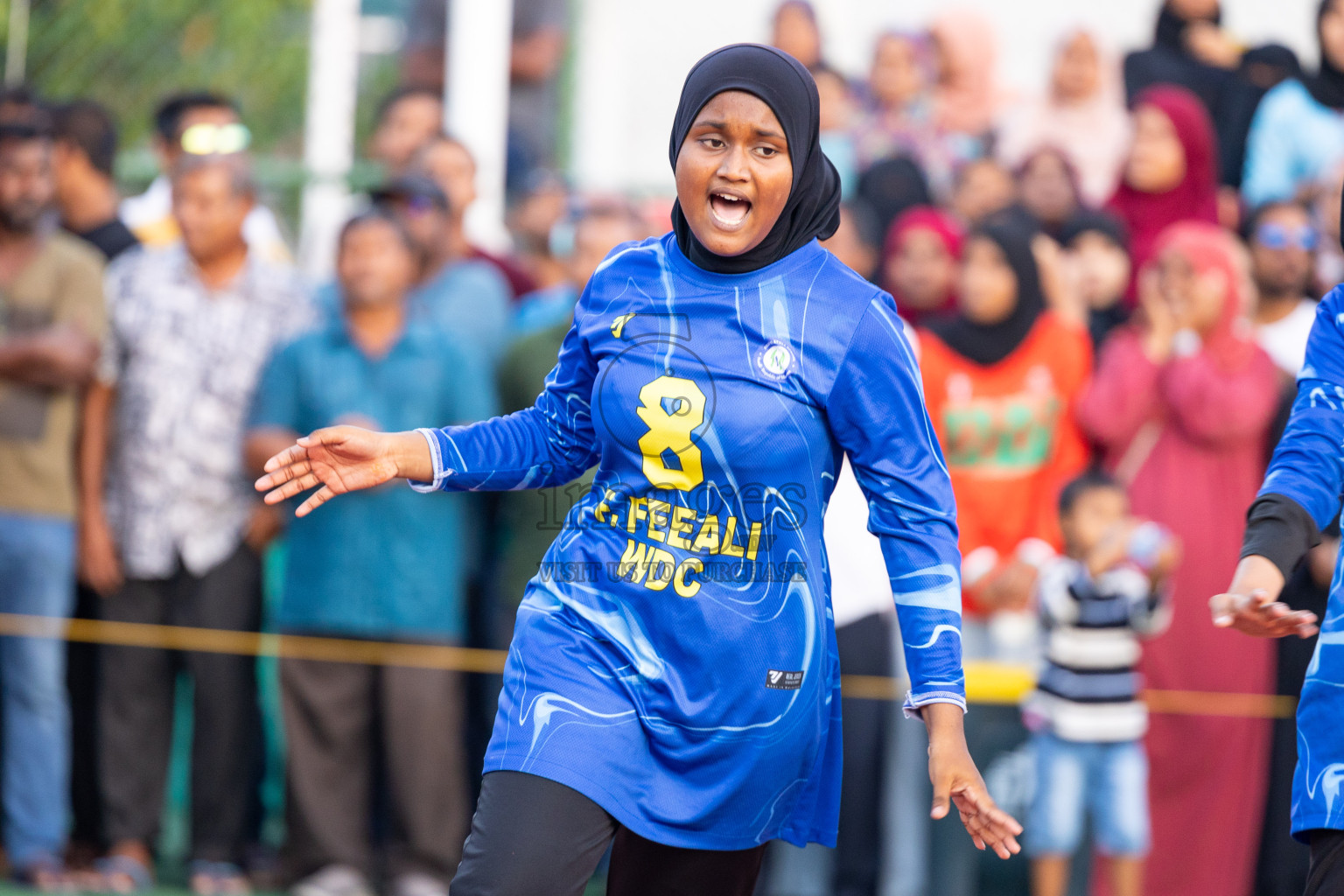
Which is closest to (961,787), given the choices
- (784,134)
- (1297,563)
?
(1297,563)

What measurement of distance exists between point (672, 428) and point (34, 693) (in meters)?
3.83

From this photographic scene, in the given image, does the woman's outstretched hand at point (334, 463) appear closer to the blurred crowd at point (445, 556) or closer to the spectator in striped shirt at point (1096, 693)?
the blurred crowd at point (445, 556)

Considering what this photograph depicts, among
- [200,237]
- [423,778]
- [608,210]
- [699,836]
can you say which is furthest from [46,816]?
[699,836]

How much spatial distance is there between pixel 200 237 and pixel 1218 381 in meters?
3.87

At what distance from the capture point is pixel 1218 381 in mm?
6137

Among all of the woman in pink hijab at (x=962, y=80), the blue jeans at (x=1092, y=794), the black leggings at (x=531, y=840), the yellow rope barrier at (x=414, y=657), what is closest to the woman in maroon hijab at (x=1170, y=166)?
the woman in pink hijab at (x=962, y=80)

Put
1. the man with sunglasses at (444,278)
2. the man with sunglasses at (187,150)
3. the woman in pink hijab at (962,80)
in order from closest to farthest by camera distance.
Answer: the man with sunglasses at (444,278)
the man with sunglasses at (187,150)
the woman in pink hijab at (962,80)

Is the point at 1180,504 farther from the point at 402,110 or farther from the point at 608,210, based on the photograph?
the point at 402,110

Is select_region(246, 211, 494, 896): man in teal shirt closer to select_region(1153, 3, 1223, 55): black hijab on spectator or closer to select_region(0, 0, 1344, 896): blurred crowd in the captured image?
select_region(0, 0, 1344, 896): blurred crowd

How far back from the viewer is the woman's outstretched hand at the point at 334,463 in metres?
3.25

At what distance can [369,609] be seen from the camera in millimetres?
6117

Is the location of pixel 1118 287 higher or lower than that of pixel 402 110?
lower

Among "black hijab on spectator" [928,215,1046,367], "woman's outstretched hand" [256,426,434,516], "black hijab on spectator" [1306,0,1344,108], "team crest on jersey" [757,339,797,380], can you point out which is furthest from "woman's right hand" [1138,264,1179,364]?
"woman's outstretched hand" [256,426,434,516]

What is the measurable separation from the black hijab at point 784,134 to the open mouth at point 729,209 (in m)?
0.08
